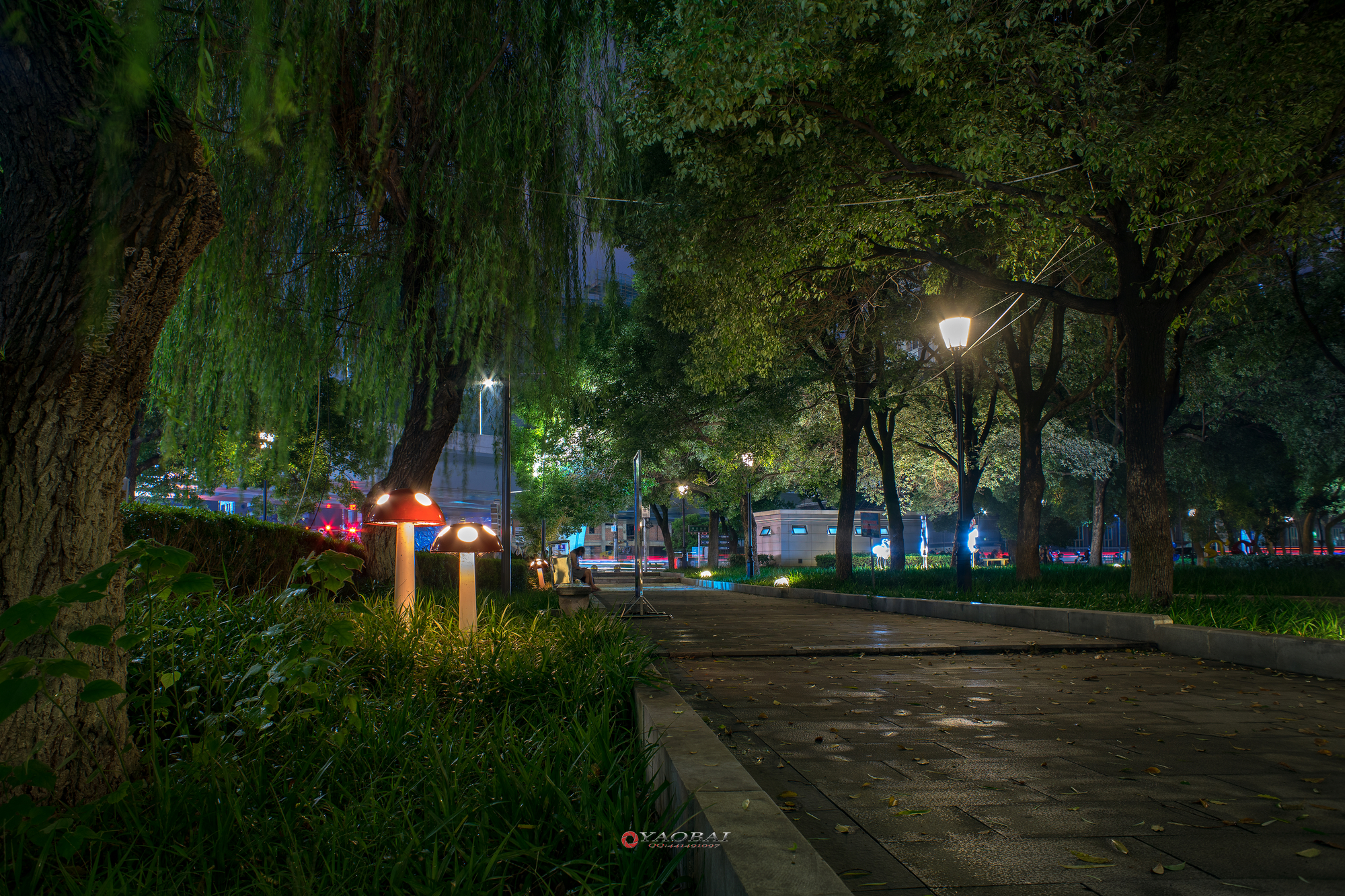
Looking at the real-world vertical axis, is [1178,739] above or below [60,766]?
below

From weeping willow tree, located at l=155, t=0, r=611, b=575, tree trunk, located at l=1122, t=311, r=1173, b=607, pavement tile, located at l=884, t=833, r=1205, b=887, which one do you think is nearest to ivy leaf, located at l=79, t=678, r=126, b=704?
pavement tile, located at l=884, t=833, r=1205, b=887

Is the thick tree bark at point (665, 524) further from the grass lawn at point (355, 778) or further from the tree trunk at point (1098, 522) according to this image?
the grass lawn at point (355, 778)

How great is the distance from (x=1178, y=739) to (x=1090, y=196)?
840 cm

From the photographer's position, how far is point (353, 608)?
3.62 metres

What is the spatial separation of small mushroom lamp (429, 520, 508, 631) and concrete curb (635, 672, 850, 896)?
119 inches

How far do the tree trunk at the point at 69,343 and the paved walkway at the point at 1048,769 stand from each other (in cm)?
301

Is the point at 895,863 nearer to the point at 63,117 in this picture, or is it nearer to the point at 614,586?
the point at 63,117

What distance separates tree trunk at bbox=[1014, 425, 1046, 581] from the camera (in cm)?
1664

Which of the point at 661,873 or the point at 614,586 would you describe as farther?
the point at 614,586

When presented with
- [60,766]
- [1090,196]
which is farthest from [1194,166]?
[60,766]

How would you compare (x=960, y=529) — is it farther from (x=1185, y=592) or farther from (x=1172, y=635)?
(x=1172, y=635)

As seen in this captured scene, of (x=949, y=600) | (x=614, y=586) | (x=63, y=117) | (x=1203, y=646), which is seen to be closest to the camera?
(x=63, y=117)

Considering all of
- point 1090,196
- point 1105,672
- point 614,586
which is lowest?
point 614,586

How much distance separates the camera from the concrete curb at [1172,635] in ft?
23.1
